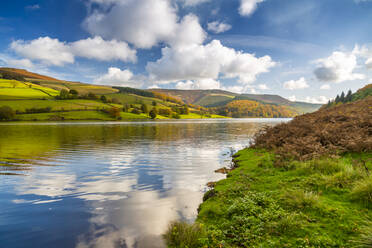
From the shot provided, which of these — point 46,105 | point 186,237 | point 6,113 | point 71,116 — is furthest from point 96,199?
point 46,105

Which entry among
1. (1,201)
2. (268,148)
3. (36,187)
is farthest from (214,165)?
(1,201)

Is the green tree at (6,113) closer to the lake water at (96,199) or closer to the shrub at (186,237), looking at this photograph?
the lake water at (96,199)

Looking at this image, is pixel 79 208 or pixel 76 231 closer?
pixel 76 231

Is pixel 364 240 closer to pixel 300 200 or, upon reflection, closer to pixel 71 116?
pixel 300 200

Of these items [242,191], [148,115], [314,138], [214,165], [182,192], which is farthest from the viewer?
[148,115]

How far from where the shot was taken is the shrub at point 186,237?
582 cm

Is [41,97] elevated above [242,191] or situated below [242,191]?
above

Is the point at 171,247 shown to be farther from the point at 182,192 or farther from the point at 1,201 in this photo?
the point at 1,201

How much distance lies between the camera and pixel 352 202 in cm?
684

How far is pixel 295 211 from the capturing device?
6578mm

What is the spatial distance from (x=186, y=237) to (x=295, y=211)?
12.4 ft

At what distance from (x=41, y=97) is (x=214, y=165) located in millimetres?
166063

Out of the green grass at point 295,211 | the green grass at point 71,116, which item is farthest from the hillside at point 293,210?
the green grass at point 71,116

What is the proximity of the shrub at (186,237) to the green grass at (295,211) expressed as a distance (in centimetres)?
23
